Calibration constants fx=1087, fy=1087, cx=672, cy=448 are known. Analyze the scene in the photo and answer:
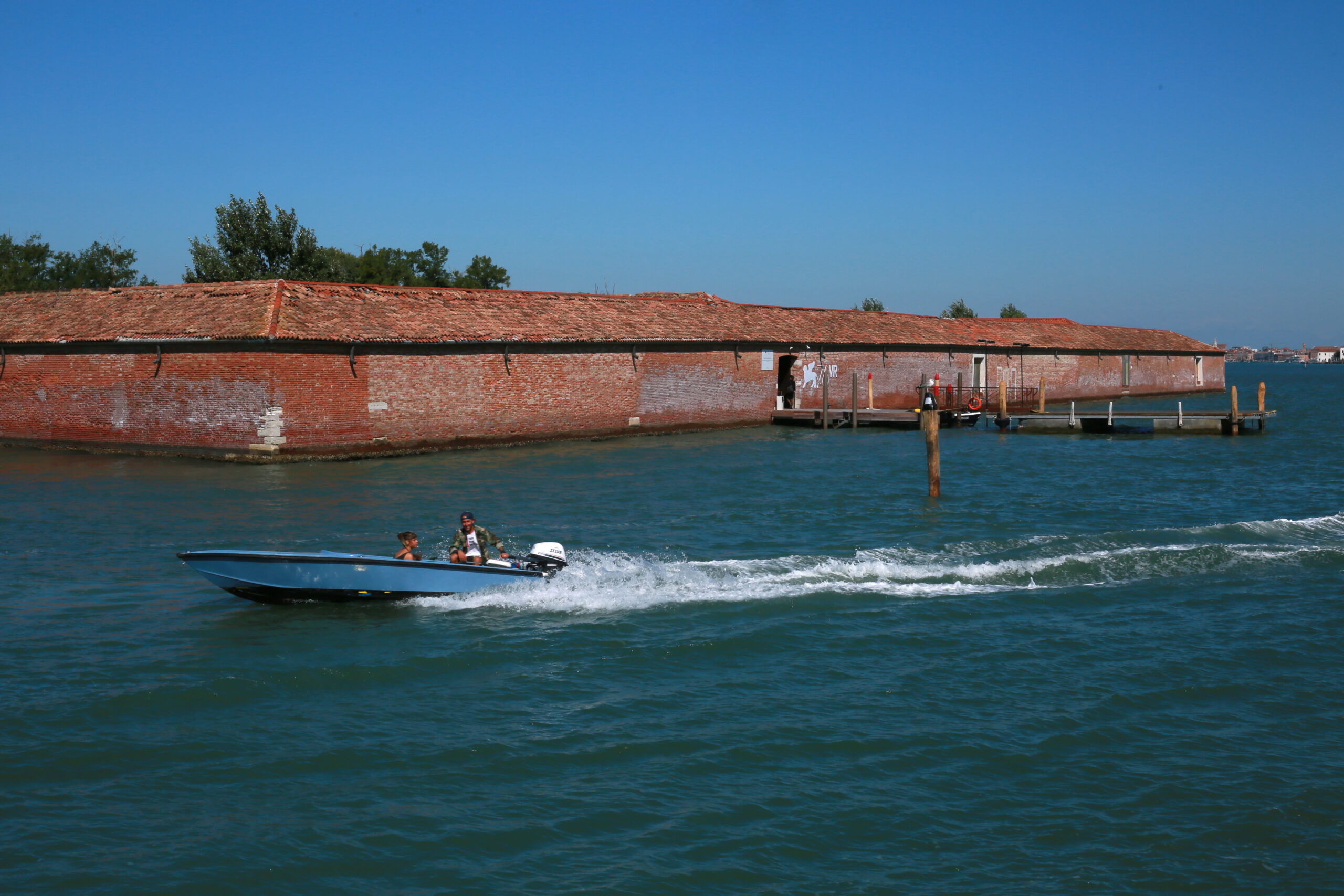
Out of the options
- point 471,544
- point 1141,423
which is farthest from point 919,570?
point 1141,423

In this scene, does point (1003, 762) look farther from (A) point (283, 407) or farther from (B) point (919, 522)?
(A) point (283, 407)

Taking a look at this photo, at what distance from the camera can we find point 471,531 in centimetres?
1290

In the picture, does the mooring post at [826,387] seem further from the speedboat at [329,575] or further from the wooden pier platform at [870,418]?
the speedboat at [329,575]

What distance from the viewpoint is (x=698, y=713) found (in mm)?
8922

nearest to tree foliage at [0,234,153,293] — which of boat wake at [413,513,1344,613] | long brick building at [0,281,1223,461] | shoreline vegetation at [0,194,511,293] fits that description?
shoreline vegetation at [0,194,511,293]

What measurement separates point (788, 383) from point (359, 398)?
18.8 meters

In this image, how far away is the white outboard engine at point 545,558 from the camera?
12859 millimetres

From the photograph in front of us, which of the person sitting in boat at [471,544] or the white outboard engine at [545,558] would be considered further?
the white outboard engine at [545,558]

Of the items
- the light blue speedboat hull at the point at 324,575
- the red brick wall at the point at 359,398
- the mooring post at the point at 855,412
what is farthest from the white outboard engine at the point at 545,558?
the mooring post at the point at 855,412

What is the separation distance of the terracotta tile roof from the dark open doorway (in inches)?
39.5

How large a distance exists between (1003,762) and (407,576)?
22.3ft

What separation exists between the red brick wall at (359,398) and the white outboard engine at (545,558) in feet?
46.9

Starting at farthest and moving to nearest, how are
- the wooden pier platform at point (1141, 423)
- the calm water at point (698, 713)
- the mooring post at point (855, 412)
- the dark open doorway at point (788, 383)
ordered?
1. the dark open doorway at point (788, 383)
2. the mooring post at point (855, 412)
3. the wooden pier platform at point (1141, 423)
4. the calm water at point (698, 713)

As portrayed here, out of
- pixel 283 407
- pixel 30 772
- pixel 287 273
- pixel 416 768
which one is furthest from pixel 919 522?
pixel 287 273
